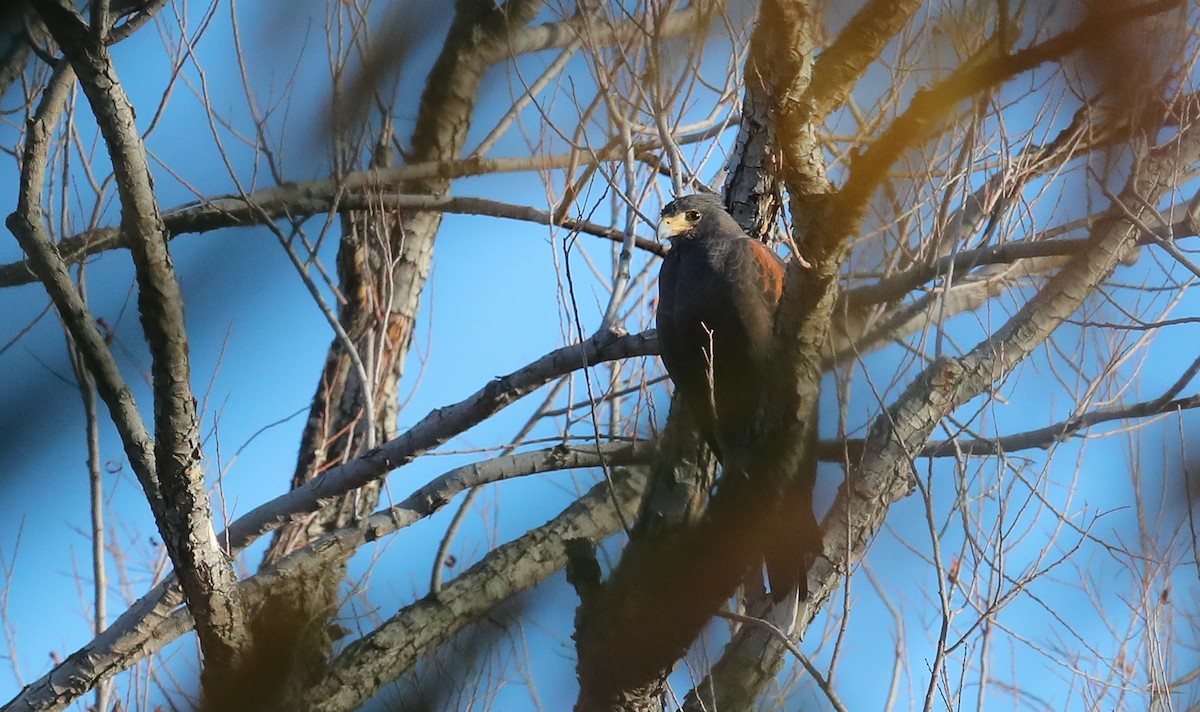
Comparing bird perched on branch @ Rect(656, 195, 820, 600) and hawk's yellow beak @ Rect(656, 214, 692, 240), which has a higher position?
hawk's yellow beak @ Rect(656, 214, 692, 240)

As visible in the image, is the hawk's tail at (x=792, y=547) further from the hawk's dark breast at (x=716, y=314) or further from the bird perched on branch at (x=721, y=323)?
the hawk's dark breast at (x=716, y=314)

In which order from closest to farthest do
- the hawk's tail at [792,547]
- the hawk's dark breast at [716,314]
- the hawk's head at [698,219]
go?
the hawk's tail at [792,547]
the hawk's dark breast at [716,314]
the hawk's head at [698,219]

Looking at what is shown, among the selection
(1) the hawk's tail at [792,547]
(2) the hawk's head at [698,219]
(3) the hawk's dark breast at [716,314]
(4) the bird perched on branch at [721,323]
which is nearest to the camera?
(1) the hawk's tail at [792,547]

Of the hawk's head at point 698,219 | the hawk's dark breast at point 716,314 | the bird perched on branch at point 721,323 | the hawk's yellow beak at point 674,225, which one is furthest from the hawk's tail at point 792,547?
the hawk's yellow beak at point 674,225

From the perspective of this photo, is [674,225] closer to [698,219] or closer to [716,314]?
[698,219]

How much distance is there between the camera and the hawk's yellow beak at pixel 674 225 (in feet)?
13.3

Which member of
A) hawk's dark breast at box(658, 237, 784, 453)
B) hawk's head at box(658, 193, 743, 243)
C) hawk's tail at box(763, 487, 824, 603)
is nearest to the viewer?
hawk's tail at box(763, 487, 824, 603)

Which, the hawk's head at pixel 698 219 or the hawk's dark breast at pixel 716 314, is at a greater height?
the hawk's head at pixel 698 219

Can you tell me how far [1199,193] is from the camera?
356 centimetres

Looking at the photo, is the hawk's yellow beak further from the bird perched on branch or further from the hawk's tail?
the hawk's tail

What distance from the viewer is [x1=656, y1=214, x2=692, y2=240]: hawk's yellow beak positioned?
13.3ft

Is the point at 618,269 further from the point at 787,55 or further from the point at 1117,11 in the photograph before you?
the point at 1117,11

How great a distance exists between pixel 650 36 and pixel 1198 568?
2.83m

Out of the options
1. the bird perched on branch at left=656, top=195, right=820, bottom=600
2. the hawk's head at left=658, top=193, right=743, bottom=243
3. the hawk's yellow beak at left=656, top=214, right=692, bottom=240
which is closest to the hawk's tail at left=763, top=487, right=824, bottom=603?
the bird perched on branch at left=656, top=195, right=820, bottom=600
